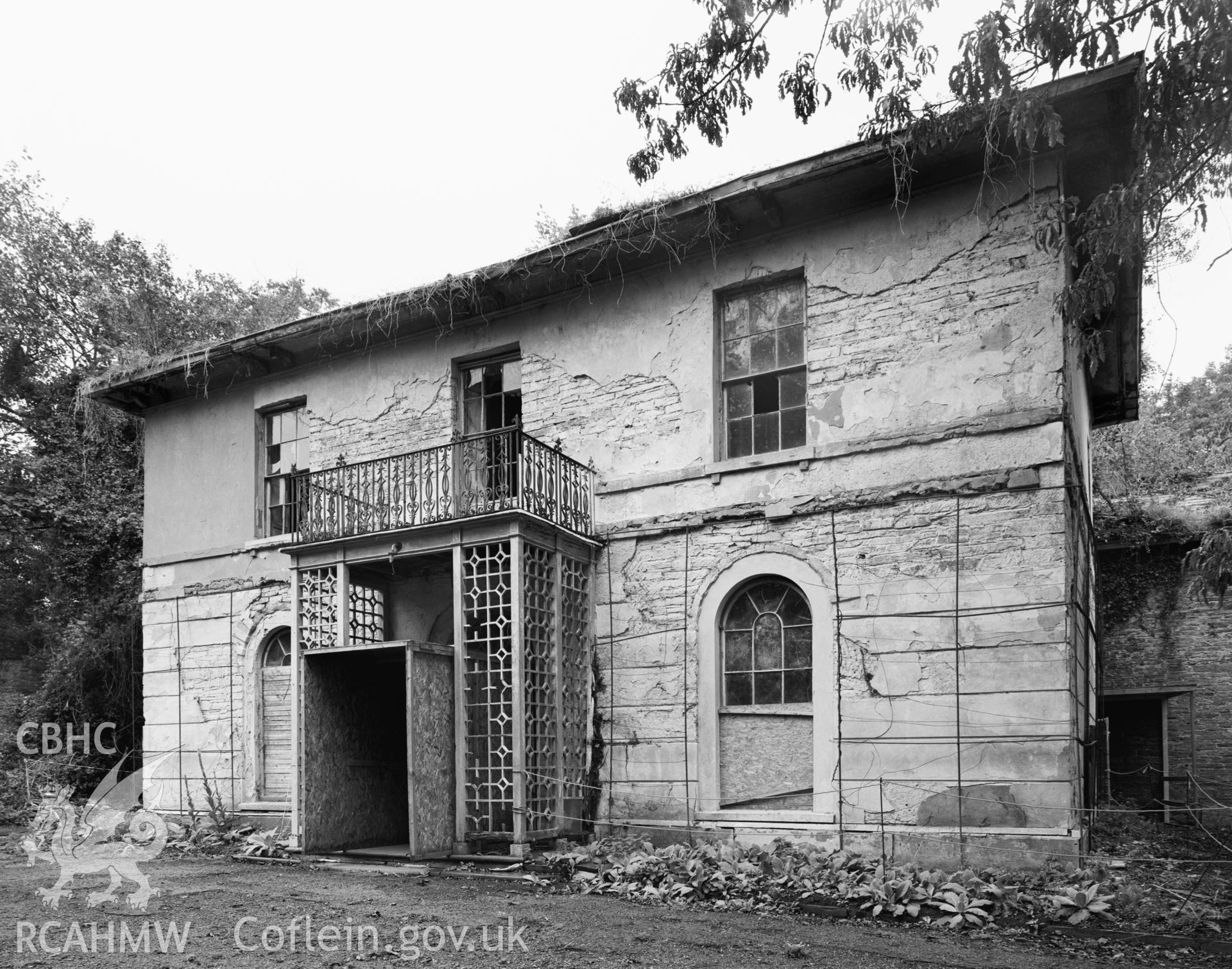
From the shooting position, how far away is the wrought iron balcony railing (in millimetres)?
10625

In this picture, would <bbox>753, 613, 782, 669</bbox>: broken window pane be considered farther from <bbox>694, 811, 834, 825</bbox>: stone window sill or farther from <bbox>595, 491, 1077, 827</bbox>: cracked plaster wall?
<bbox>694, 811, 834, 825</bbox>: stone window sill

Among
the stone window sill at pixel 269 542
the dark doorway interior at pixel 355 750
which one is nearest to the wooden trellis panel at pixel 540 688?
the dark doorway interior at pixel 355 750

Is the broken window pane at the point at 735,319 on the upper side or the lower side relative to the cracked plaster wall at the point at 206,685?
upper

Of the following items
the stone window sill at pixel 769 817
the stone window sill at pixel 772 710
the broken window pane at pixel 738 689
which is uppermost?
the broken window pane at pixel 738 689

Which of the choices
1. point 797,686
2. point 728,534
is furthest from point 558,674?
point 797,686

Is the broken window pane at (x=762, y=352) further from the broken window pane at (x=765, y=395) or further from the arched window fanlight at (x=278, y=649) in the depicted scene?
the arched window fanlight at (x=278, y=649)

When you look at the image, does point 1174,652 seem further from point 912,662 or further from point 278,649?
point 278,649

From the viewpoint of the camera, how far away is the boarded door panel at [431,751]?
32.4 feet

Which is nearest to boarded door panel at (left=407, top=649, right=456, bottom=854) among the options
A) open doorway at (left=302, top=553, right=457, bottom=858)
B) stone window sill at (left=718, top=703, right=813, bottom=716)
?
open doorway at (left=302, top=553, right=457, bottom=858)

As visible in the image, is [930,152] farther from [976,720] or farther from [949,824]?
[949,824]

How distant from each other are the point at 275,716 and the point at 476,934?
7222 mm

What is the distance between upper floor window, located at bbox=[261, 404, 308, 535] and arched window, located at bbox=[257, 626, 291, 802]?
1444mm

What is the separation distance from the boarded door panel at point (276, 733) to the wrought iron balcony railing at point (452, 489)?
233cm

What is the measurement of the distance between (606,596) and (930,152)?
528 cm
